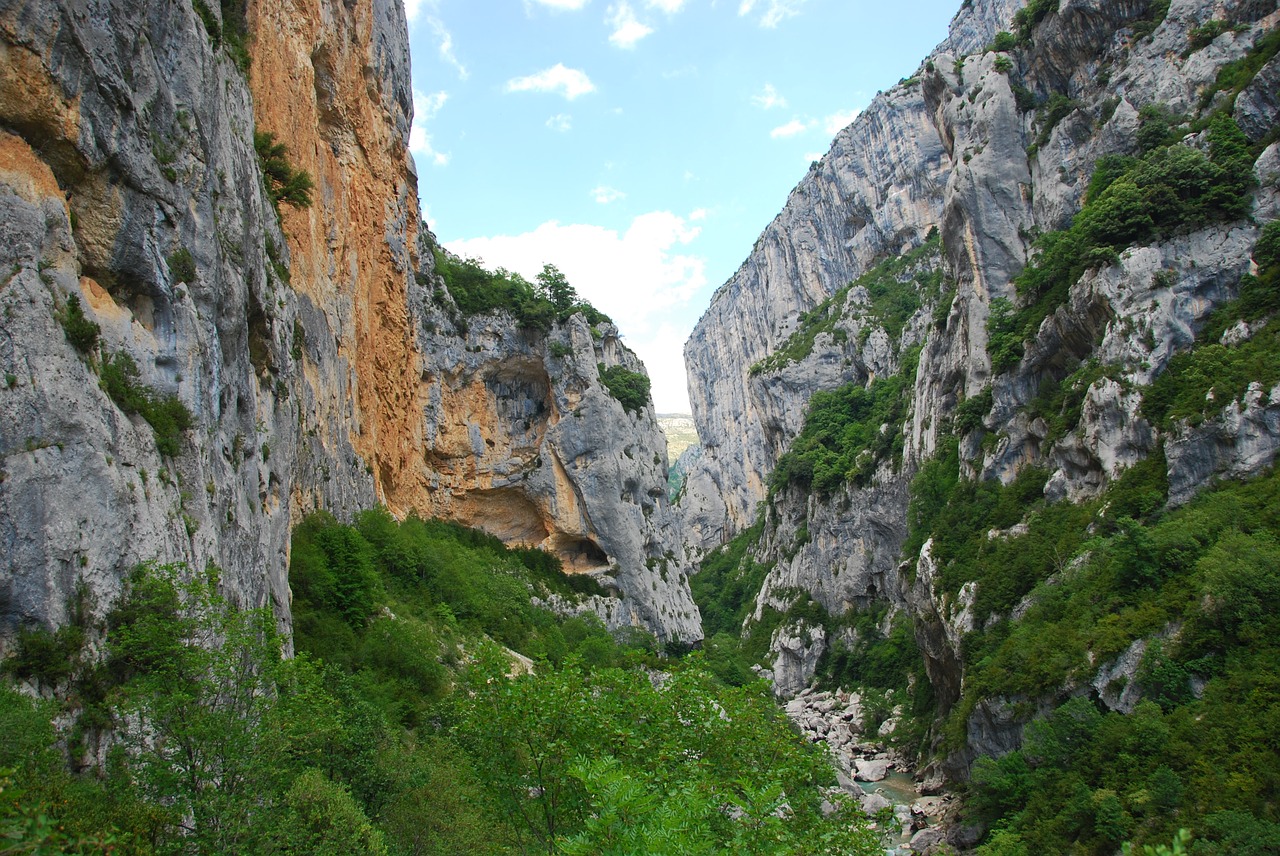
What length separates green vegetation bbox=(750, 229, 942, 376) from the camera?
80.1m

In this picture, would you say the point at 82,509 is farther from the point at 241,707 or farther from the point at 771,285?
the point at 771,285

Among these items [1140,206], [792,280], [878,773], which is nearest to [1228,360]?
[1140,206]

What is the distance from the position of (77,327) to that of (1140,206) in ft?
113

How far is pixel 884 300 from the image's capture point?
83.3 metres

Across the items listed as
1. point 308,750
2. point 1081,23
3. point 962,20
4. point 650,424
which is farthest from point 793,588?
point 962,20

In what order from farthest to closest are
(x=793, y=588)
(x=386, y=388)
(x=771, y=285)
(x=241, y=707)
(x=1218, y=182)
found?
(x=771, y=285) < (x=793, y=588) < (x=386, y=388) < (x=1218, y=182) < (x=241, y=707)

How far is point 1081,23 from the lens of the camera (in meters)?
40.8

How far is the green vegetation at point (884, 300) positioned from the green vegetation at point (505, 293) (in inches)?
1565

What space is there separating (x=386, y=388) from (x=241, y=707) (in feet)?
81.6

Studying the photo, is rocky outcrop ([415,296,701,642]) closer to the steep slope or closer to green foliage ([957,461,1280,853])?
green foliage ([957,461,1280,853])

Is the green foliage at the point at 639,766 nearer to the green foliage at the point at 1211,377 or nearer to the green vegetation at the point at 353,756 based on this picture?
the green vegetation at the point at 353,756

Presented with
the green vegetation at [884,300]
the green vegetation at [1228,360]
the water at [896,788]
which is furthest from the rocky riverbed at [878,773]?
the green vegetation at [884,300]

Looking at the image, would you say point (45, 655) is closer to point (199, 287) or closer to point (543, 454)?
point (199, 287)

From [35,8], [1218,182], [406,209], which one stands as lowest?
[35,8]
